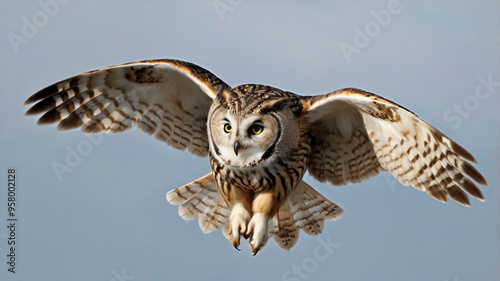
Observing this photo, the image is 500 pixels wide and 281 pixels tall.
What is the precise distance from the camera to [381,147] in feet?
29.1

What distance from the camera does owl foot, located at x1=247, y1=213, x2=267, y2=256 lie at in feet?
28.0

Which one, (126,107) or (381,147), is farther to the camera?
(126,107)

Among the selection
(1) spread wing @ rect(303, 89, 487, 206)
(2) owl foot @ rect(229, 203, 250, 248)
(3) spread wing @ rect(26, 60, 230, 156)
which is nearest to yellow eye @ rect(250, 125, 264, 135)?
(1) spread wing @ rect(303, 89, 487, 206)

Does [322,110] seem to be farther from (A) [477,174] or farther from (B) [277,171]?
(A) [477,174]

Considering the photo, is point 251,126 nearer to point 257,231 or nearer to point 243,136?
point 243,136

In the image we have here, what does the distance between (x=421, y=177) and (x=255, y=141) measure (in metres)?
1.57

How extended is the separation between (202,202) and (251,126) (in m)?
1.85

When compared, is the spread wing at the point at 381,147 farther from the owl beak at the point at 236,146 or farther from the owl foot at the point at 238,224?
the owl foot at the point at 238,224

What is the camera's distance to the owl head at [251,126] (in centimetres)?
832

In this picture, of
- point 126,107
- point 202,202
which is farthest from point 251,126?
point 126,107

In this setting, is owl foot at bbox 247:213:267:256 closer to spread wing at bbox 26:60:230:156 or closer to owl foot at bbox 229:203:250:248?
owl foot at bbox 229:203:250:248

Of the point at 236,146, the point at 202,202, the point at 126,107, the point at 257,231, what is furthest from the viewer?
the point at 202,202

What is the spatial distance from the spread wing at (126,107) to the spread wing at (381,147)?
1333mm

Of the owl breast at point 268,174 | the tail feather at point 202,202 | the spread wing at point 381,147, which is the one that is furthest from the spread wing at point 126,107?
the spread wing at point 381,147
